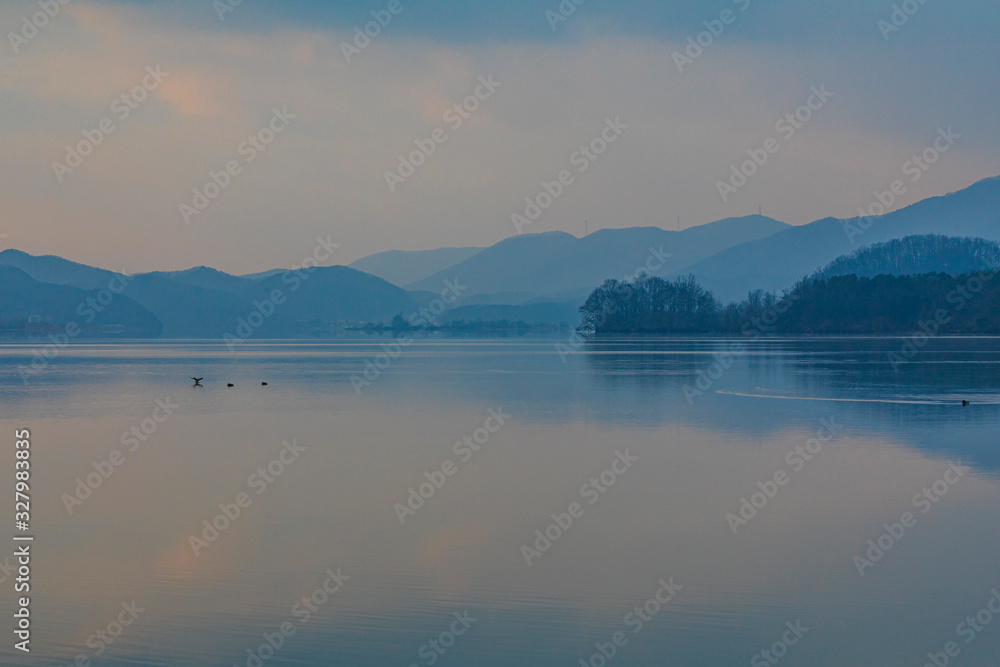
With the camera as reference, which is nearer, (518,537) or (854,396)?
(518,537)

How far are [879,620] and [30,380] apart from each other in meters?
43.2

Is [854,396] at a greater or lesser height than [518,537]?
greater

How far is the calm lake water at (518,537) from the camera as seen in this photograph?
9.27m

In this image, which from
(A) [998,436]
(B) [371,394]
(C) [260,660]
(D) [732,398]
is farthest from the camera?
(B) [371,394]

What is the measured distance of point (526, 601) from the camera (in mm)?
10367

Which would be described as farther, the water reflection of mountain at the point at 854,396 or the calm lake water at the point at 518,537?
the water reflection of mountain at the point at 854,396

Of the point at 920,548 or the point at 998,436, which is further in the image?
the point at 998,436

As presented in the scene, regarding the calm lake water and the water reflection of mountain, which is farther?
the water reflection of mountain

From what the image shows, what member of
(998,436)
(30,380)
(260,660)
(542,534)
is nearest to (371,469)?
(542,534)

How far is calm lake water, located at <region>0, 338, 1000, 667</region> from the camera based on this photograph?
9266mm

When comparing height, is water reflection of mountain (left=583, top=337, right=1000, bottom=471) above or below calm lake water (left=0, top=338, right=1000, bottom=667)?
above

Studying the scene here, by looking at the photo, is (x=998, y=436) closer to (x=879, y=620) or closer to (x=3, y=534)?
(x=879, y=620)

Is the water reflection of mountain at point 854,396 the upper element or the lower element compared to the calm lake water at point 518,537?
upper

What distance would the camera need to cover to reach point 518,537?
43.7 feet
